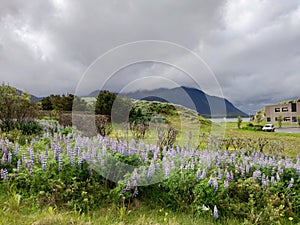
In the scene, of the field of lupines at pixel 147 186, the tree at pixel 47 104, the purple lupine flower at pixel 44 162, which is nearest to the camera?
the field of lupines at pixel 147 186

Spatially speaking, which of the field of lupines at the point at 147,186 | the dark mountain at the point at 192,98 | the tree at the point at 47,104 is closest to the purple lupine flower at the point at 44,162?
the field of lupines at the point at 147,186

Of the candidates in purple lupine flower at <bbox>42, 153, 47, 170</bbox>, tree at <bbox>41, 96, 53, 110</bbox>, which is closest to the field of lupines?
purple lupine flower at <bbox>42, 153, 47, 170</bbox>

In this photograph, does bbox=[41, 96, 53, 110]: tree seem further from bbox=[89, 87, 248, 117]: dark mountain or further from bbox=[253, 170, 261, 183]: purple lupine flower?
bbox=[253, 170, 261, 183]: purple lupine flower

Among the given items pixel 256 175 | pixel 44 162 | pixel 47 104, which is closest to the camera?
pixel 44 162

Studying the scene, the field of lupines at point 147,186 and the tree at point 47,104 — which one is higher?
the tree at point 47,104

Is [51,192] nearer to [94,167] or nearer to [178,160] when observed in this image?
[94,167]

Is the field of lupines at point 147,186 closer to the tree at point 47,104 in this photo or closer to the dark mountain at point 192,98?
the dark mountain at point 192,98

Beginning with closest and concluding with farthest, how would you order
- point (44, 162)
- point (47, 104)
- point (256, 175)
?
point (44, 162)
point (256, 175)
point (47, 104)

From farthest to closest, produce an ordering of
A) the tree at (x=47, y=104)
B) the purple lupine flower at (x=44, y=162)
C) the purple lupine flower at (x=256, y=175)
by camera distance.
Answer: the tree at (x=47, y=104) < the purple lupine flower at (x=256, y=175) < the purple lupine flower at (x=44, y=162)

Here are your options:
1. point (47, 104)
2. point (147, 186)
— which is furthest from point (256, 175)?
point (47, 104)

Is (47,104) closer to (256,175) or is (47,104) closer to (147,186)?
(147,186)

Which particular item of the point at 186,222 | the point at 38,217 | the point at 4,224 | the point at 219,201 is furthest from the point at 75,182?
the point at 219,201

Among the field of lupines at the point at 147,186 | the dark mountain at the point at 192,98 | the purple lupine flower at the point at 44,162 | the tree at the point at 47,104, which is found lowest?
the field of lupines at the point at 147,186

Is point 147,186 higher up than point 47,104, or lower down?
lower down
